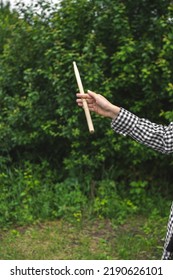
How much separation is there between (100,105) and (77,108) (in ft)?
8.68

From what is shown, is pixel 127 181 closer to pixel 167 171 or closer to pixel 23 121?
pixel 167 171

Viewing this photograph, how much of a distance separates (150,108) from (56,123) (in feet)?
3.16

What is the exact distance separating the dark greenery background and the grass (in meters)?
0.17

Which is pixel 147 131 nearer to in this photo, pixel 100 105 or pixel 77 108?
pixel 100 105

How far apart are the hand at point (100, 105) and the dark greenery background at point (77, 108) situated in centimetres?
231

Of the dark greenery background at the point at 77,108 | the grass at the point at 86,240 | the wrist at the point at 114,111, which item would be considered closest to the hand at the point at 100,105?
the wrist at the point at 114,111

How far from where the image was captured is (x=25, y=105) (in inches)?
223

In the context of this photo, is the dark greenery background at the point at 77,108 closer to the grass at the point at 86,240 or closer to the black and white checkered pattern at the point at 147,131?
the grass at the point at 86,240

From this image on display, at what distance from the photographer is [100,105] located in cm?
275

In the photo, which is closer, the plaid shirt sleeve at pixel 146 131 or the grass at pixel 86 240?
the plaid shirt sleeve at pixel 146 131

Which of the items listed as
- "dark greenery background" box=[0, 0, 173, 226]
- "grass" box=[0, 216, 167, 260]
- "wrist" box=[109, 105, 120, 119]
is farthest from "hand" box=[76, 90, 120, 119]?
"dark greenery background" box=[0, 0, 173, 226]

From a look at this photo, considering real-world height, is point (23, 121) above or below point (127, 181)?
above

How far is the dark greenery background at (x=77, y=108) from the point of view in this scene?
207 inches

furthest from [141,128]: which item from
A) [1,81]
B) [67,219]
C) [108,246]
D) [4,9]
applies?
[4,9]
